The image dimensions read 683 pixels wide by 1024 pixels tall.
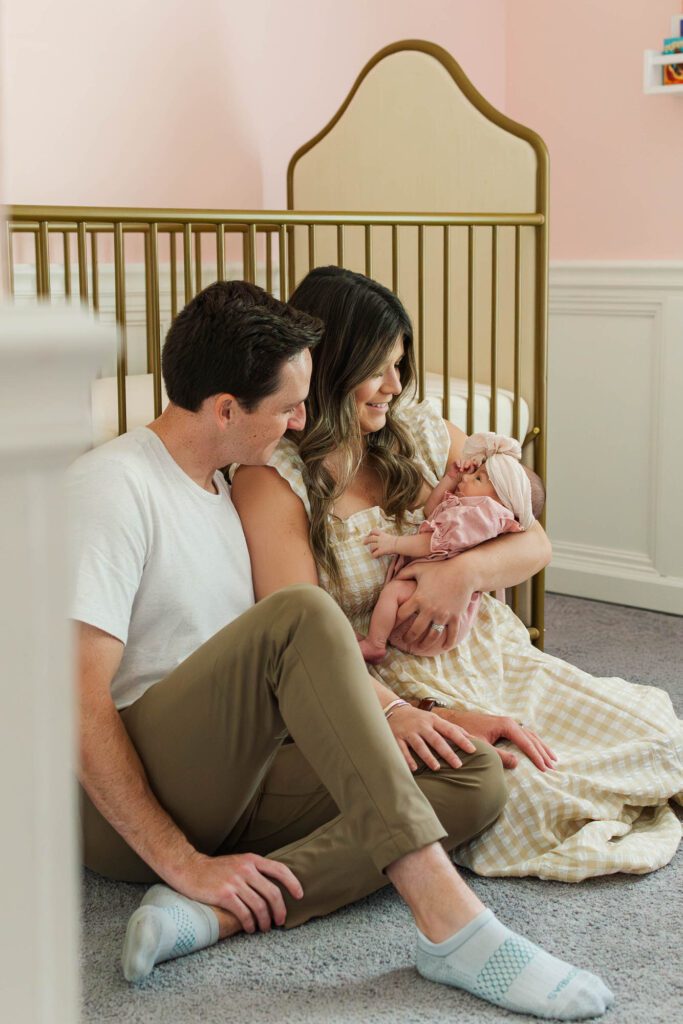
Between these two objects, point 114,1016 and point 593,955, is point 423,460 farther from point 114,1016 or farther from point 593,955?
point 114,1016

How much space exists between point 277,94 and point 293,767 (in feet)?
6.78

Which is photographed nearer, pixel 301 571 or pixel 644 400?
pixel 301 571

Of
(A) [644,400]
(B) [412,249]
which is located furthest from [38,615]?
(A) [644,400]

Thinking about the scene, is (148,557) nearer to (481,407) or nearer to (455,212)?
(481,407)

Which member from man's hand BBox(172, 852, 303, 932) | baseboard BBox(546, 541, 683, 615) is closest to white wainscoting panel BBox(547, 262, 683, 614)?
baseboard BBox(546, 541, 683, 615)

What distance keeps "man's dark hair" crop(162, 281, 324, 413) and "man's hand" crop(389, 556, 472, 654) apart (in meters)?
0.39

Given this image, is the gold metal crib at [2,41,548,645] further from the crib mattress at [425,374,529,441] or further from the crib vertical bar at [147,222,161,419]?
the crib vertical bar at [147,222,161,419]

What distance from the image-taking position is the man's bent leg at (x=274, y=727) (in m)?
1.37

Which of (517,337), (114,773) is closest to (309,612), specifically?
(114,773)

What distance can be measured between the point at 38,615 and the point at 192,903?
100 cm

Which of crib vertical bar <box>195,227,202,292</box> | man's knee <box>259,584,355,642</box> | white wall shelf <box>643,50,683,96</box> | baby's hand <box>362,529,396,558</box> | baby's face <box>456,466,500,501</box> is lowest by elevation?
baby's hand <box>362,529,396,558</box>

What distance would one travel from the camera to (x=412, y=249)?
9.20 feet

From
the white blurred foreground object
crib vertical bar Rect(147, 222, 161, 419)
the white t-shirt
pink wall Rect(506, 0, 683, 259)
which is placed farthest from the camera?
Result: pink wall Rect(506, 0, 683, 259)

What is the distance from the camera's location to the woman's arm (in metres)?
1.81
